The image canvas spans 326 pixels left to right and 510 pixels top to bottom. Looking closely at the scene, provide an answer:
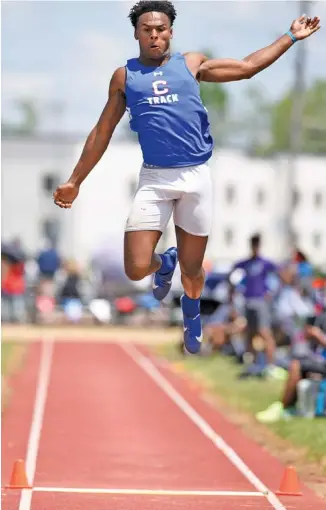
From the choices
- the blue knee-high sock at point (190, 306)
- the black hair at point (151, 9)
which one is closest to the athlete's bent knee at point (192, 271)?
the blue knee-high sock at point (190, 306)

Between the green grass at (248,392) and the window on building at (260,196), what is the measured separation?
181 feet

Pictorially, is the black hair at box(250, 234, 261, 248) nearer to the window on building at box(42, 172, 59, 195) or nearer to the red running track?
the red running track

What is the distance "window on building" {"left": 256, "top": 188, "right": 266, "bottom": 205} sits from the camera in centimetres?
8444

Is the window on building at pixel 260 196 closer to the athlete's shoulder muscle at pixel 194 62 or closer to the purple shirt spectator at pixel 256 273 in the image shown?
the purple shirt spectator at pixel 256 273

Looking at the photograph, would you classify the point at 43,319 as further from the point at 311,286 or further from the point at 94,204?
the point at 94,204

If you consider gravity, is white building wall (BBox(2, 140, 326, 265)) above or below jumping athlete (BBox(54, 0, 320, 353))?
below

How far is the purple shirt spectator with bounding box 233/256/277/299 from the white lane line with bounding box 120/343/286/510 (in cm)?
170

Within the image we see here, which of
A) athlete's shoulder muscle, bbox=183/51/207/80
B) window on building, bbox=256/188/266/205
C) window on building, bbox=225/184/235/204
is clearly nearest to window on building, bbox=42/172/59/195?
window on building, bbox=225/184/235/204

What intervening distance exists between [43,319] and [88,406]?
1842cm

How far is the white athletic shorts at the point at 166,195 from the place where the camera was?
912 cm

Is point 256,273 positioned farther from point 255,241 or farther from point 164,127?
point 164,127

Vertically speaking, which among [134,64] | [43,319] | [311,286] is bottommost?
[43,319]

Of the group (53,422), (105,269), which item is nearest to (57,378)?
(53,422)

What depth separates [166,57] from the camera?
8938 millimetres
